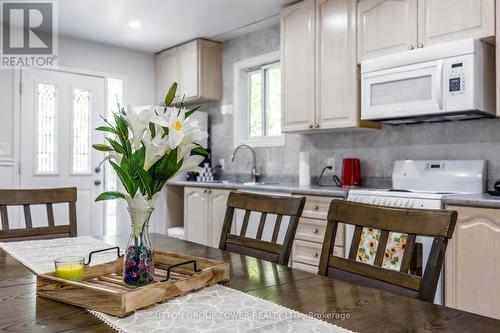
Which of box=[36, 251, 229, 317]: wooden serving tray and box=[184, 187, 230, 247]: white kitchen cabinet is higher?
box=[36, 251, 229, 317]: wooden serving tray

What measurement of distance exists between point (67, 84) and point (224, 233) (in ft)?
11.4

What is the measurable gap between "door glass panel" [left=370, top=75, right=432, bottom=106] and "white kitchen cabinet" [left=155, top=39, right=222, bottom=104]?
84.7 inches

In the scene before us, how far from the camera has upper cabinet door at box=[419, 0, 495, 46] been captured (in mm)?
2367

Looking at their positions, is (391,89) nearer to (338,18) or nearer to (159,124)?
(338,18)

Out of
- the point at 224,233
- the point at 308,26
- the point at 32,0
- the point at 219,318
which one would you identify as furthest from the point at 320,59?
the point at 219,318

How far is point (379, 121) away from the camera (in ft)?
9.77

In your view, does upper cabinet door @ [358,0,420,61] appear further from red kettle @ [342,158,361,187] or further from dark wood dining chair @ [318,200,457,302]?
dark wood dining chair @ [318,200,457,302]

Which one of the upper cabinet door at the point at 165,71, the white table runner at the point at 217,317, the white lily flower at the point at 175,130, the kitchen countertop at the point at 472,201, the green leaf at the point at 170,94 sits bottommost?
the white table runner at the point at 217,317

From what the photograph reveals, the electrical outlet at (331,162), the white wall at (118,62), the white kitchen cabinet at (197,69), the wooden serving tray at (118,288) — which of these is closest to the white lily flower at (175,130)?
the wooden serving tray at (118,288)

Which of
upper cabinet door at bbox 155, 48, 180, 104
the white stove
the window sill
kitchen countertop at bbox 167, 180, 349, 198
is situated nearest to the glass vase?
the white stove

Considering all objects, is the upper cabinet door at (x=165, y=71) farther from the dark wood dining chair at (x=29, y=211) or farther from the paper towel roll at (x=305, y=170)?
the dark wood dining chair at (x=29, y=211)

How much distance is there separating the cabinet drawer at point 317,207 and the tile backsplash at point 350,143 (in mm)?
595

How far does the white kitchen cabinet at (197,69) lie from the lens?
176 inches

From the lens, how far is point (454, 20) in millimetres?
2494
